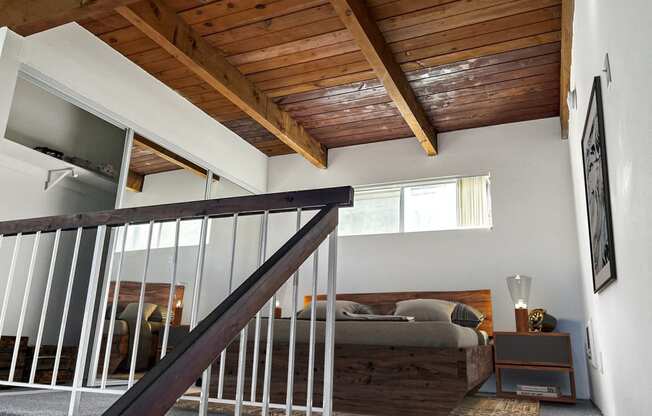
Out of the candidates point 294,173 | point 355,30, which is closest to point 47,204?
point 355,30

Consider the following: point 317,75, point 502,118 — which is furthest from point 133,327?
point 502,118

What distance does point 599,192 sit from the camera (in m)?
2.21

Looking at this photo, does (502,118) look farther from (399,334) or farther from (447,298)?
(399,334)

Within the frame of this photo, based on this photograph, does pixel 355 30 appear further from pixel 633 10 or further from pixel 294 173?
pixel 294 173

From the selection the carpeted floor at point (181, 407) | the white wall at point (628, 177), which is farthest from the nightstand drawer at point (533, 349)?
the white wall at point (628, 177)

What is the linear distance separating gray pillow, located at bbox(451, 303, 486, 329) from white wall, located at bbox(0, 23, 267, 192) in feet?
8.54

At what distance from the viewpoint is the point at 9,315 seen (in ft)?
9.88

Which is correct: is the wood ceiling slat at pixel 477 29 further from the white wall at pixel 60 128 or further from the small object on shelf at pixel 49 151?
the small object on shelf at pixel 49 151

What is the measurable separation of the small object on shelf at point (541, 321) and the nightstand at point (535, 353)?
0.25 m

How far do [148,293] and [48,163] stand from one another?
122 cm

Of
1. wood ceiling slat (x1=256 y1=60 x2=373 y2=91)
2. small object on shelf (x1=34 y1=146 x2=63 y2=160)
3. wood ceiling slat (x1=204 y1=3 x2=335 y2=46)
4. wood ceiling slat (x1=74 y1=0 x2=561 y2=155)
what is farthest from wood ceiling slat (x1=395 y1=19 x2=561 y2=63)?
small object on shelf (x1=34 y1=146 x2=63 y2=160)

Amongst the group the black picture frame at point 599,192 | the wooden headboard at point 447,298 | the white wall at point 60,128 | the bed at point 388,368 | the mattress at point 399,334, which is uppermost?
the white wall at point 60,128

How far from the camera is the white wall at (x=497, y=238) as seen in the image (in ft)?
14.6

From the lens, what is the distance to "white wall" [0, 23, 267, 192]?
3230 mm
